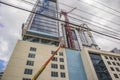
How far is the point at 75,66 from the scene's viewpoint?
1499 inches

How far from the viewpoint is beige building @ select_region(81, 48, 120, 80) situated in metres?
34.3

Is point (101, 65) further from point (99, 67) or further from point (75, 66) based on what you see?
point (75, 66)

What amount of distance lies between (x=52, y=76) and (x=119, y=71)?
25387 mm

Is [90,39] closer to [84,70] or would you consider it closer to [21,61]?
[84,70]

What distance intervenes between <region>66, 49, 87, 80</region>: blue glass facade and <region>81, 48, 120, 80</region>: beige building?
1.71 m

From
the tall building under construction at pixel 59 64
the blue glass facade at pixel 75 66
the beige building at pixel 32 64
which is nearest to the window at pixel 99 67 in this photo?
the tall building under construction at pixel 59 64

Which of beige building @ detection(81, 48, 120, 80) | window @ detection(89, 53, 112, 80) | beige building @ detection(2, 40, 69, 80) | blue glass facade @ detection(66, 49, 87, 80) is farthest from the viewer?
window @ detection(89, 53, 112, 80)

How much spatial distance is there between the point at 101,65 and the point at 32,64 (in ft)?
81.3

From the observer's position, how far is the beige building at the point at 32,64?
1127 inches

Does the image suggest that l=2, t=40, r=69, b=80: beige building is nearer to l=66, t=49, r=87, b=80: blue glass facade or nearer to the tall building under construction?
the tall building under construction

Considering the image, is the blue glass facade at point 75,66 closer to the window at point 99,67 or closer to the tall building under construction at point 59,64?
the tall building under construction at point 59,64

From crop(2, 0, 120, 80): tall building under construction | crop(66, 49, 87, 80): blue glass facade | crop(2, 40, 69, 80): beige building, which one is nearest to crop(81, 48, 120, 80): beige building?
crop(2, 0, 120, 80): tall building under construction

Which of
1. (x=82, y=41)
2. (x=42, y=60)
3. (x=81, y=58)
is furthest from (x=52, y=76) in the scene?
(x=82, y=41)

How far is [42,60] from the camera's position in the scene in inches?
1353
